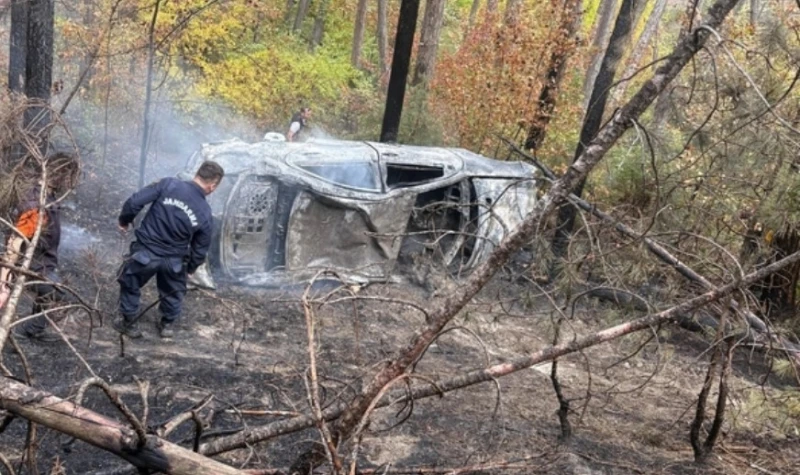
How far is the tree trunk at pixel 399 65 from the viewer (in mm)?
10383

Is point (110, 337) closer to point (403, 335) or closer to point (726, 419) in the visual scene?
point (403, 335)

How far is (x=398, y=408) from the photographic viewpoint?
5504mm

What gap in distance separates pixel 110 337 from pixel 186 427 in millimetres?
1591

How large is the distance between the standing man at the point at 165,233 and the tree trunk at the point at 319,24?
1722cm

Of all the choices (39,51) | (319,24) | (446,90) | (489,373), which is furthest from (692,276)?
(319,24)

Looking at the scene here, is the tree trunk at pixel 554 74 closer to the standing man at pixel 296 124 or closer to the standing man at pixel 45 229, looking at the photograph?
the standing man at pixel 296 124

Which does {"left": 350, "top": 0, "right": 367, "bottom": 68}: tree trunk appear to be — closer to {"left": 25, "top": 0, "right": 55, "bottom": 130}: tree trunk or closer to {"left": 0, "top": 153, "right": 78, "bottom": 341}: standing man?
{"left": 25, "top": 0, "right": 55, "bottom": 130}: tree trunk

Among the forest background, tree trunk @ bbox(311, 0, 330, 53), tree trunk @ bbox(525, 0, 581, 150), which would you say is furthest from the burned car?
tree trunk @ bbox(311, 0, 330, 53)

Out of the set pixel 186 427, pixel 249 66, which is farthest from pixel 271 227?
pixel 249 66

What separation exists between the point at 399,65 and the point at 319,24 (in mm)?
13340

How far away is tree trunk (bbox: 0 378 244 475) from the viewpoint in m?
2.58

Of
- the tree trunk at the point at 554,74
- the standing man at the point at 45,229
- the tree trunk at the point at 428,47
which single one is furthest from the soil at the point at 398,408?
the tree trunk at the point at 428,47

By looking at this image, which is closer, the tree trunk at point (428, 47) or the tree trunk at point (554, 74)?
the tree trunk at point (554, 74)

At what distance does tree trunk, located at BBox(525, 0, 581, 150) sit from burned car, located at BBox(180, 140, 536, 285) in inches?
132
